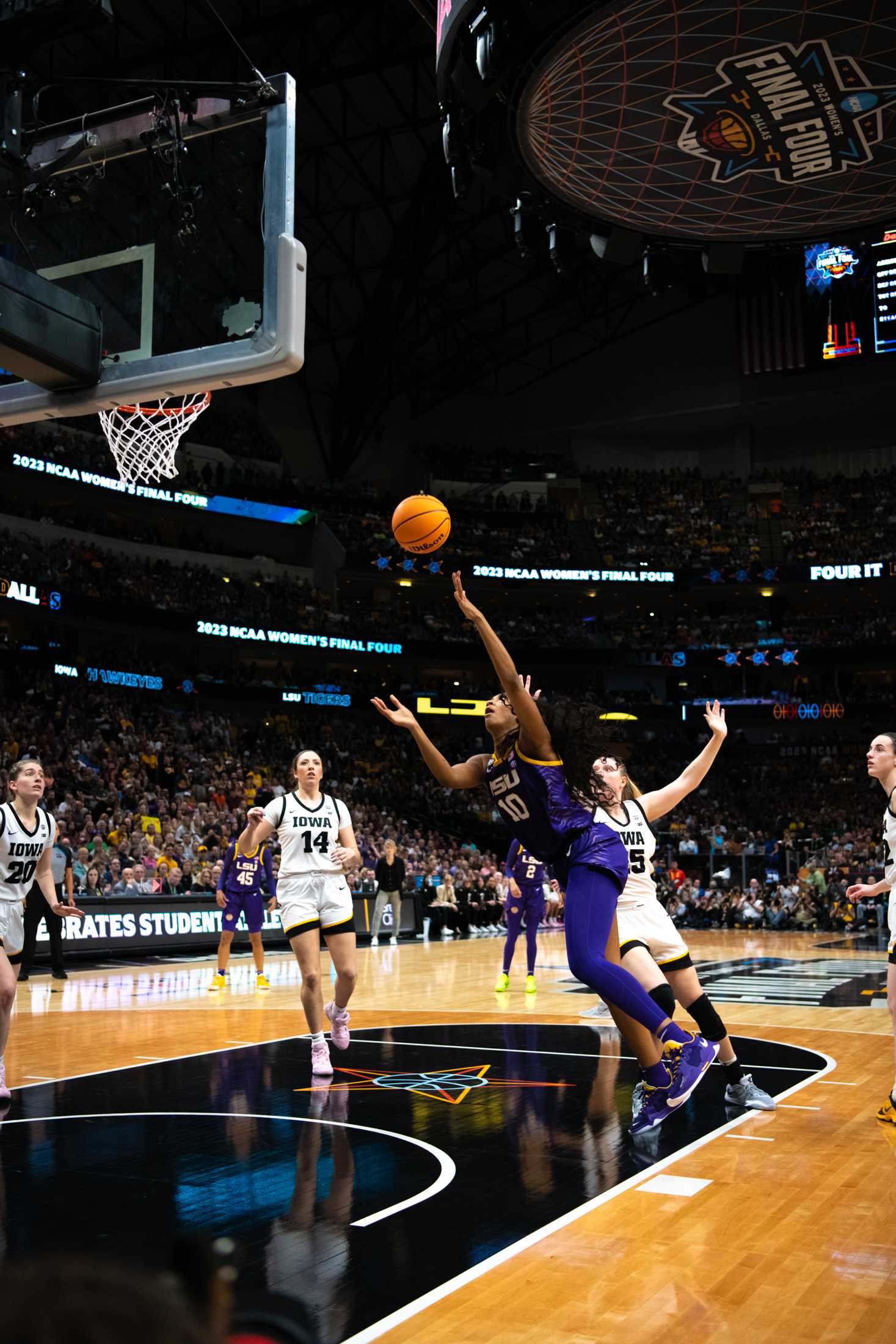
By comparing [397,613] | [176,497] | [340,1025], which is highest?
[176,497]

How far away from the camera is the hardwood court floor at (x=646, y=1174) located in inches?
155

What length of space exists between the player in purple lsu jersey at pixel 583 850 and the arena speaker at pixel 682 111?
7265 millimetres

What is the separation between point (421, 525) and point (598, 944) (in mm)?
3025

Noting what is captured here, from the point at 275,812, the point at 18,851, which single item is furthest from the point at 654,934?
the point at 18,851

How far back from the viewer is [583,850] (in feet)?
20.1

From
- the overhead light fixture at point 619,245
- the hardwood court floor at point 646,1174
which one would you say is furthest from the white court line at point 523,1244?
the overhead light fixture at point 619,245

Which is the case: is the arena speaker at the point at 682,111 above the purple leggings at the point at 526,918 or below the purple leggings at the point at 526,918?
above

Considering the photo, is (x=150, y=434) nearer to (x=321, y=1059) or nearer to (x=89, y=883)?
(x=321, y=1059)

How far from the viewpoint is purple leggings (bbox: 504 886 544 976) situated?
573 inches

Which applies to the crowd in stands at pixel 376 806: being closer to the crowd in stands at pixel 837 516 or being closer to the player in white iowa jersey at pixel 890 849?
the crowd in stands at pixel 837 516

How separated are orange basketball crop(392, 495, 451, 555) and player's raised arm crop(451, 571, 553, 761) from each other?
1.58m

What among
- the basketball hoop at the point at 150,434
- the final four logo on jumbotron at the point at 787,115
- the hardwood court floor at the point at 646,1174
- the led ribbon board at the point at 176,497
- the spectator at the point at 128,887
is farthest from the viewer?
the led ribbon board at the point at 176,497

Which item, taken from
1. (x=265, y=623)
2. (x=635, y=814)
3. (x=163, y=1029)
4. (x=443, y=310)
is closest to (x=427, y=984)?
(x=163, y=1029)

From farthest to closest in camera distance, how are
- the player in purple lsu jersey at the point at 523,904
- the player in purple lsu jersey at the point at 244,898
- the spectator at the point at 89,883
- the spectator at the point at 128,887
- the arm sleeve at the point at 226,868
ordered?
the spectator at the point at 128,887 → the spectator at the point at 89,883 → the arm sleeve at the point at 226,868 → the player in purple lsu jersey at the point at 244,898 → the player in purple lsu jersey at the point at 523,904
